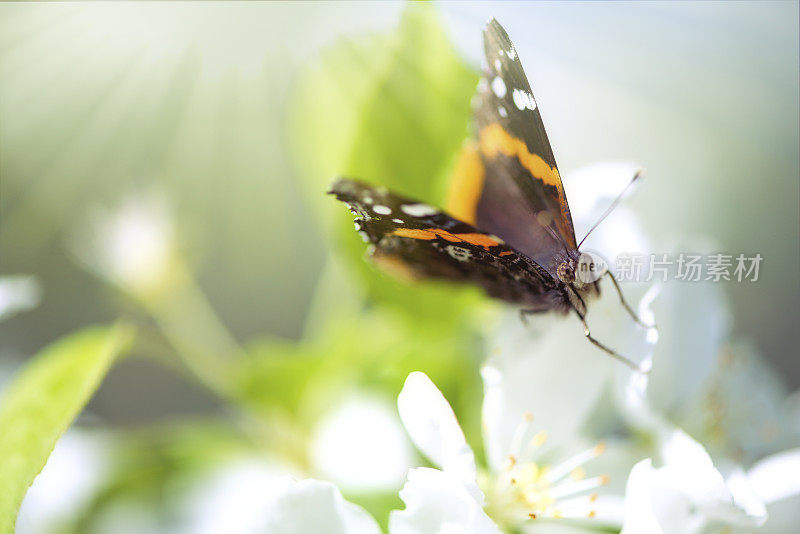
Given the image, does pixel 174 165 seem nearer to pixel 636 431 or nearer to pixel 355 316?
pixel 355 316

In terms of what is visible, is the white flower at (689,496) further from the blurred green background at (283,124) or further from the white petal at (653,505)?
the blurred green background at (283,124)

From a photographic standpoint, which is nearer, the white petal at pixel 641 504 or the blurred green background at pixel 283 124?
the white petal at pixel 641 504

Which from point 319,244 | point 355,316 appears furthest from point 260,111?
point 355,316

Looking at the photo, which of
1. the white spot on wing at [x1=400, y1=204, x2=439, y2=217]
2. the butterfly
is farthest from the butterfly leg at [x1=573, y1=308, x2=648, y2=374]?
the white spot on wing at [x1=400, y1=204, x2=439, y2=217]

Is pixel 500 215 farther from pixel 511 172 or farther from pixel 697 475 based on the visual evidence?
pixel 697 475

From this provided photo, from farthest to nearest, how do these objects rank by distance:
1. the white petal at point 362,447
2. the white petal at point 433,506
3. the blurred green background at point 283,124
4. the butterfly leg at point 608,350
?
1. the blurred green background at point 283,124
2. the white petal at point 362,447
3. the butterfly leg at point 608,350
4. the white petal at point 433,506

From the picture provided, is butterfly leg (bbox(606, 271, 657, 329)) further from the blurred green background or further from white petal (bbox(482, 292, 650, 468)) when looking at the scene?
the blurred green background

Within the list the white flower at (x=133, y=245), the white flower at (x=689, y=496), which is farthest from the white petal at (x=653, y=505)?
the white flower at (x=133, y=245)
